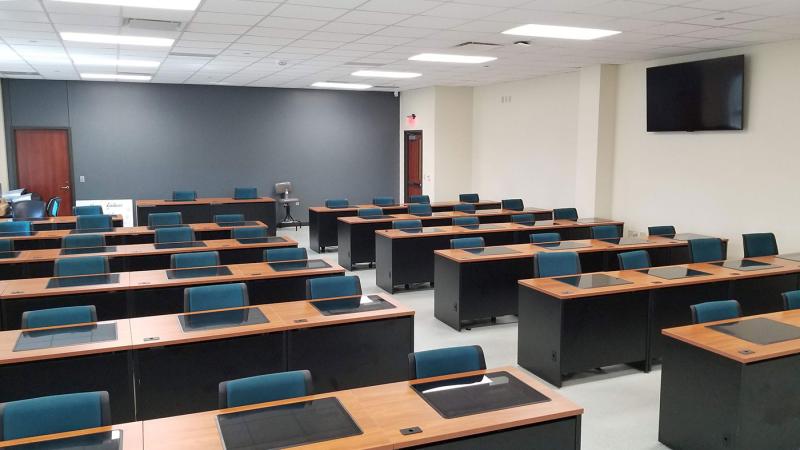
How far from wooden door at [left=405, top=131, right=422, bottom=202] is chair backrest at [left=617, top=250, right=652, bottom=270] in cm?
896

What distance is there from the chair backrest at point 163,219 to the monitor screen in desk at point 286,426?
6995mm

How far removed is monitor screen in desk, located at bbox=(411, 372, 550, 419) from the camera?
2.83 m

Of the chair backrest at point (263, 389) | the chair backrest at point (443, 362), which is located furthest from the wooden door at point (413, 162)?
the chair backrest at point (263, 389)

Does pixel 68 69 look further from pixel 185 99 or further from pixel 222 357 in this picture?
pixel 222 357

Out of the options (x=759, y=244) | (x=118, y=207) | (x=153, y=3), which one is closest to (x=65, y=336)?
(x=153, y=3)

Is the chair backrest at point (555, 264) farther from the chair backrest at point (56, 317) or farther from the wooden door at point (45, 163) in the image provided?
the wooden door at point (45, 163)

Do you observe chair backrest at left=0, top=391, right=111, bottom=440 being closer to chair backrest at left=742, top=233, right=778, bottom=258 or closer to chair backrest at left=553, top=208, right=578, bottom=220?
chair backrest at left=742, top=233, right=778, bottom=258

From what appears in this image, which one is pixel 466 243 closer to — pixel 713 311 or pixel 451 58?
pixel 713 311

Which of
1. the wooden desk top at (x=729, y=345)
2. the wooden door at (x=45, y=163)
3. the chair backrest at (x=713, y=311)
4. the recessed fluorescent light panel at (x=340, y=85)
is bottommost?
the wooden desk top at (x=729, y=345)

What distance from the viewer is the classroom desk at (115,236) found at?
25.9 ft

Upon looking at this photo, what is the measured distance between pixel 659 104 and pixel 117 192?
35.7 feet

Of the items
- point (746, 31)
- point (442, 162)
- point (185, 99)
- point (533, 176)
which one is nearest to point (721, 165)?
point (746, 31)

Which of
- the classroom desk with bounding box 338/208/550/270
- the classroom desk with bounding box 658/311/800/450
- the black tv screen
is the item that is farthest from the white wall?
the classroom desk with bounding box 658/311/800/450

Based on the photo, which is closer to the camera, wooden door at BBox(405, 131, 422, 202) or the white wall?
the white wall
